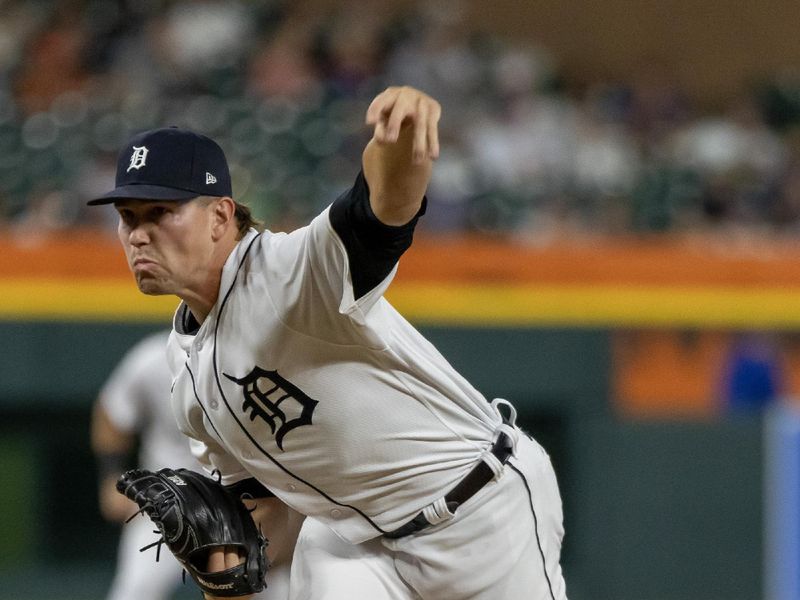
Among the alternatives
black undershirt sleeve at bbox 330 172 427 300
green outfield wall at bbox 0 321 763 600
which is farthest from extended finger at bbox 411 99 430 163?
green outfield wall at bbox 0 321 763 600

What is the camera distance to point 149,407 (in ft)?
22.0

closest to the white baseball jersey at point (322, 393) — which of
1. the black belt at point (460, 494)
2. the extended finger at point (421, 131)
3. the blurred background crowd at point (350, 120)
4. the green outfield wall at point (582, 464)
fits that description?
the black belt at point (460, 494)

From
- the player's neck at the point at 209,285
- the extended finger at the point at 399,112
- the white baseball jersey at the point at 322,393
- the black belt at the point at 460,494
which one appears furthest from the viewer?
the black belt at the point at 460,494

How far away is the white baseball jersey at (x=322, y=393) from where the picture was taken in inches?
128

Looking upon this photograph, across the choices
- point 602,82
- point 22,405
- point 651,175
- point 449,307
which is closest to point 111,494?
point 22,405

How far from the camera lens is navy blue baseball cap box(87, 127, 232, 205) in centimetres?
326

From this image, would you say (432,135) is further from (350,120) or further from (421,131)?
(350,120)

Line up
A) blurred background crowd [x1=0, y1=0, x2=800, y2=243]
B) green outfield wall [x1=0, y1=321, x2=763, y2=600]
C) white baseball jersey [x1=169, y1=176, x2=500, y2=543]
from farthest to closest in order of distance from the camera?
1. blurred background crowd [x1=0, y1=0, x2=800, y2=243]
2. green outfield wall [x1=0, y1=321, x2=763, y2=600]
3. white baseball jersey [x1=169, y1=176, x2=500, y2=543]

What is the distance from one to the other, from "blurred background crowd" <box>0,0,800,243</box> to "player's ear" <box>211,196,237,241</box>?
4569mm

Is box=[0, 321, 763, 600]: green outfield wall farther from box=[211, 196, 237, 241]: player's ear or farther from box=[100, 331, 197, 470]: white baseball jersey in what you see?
box=[211, 196, 237, 241]: player's ear

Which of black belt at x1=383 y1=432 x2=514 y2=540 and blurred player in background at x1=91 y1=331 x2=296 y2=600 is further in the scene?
blurred player in background at x1=91 y1=331 x2=296 y2=600

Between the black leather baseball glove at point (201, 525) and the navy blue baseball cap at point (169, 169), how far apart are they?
78 centimetres

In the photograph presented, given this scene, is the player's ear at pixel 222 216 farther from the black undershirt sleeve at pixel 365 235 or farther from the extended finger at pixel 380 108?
the extended finger at pixel 380 108

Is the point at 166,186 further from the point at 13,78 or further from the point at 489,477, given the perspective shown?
the point at 13,78
